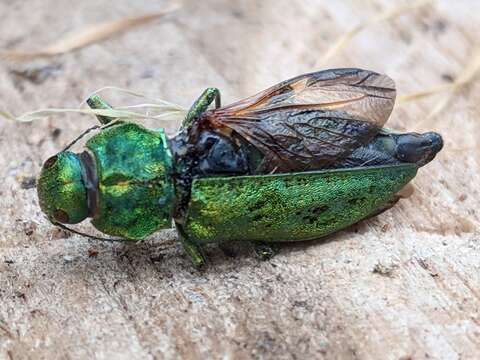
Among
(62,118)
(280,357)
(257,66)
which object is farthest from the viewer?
(257,66)

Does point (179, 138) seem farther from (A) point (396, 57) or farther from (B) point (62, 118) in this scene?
(A) point (396, 57)

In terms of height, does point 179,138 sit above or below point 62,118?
above

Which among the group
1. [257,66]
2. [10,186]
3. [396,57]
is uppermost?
[396,57]

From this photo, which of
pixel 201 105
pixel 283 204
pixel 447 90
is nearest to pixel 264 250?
pixel 283 204

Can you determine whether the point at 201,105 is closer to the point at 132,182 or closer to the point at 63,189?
the point at 132,182

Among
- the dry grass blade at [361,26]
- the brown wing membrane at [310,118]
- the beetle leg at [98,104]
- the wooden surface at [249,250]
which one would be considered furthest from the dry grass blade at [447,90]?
the beetle leg at [98,104]

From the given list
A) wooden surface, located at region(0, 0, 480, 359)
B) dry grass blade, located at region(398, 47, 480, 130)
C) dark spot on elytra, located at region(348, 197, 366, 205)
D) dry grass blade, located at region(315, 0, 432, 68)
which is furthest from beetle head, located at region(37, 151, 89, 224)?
dry grass blade, located at region(398, 47, 480, 130)

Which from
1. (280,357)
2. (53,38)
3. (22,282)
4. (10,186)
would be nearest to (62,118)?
(10,186)
